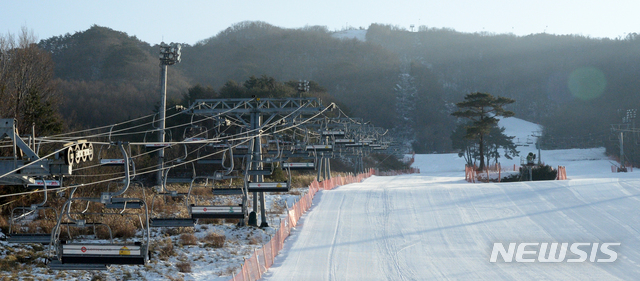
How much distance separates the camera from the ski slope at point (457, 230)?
612 inches

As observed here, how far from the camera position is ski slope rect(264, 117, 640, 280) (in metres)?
15.6

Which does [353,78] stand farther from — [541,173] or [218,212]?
[218,212]

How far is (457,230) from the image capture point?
844 inches

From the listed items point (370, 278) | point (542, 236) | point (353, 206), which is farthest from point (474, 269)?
point (353, 206)

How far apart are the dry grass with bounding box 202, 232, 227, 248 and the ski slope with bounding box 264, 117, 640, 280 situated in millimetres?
2893

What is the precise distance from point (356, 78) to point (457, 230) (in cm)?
13703

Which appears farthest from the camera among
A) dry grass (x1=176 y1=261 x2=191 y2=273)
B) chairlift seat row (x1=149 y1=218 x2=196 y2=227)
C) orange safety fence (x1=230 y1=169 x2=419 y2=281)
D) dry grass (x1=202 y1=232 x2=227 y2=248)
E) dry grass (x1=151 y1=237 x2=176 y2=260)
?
dry grass (x1=202 y1=232 x2=227 y2=248)

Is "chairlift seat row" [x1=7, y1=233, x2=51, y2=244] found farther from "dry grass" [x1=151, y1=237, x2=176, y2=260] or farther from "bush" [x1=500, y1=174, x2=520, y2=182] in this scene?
"bush" [x1=500, y1=174, x2=520, y2=182]

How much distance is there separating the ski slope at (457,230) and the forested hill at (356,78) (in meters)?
54.1

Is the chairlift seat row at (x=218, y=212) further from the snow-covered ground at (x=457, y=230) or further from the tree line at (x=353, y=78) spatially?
the tree line at (x=353, y=78)

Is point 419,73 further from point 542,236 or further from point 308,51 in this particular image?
point 542,236

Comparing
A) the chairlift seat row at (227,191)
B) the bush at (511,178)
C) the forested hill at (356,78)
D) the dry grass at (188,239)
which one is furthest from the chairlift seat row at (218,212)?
the forested hill at (356,78)

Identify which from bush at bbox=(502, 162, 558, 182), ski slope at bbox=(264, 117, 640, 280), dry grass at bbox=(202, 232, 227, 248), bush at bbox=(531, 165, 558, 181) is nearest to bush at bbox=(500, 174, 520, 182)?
bush at bbox=(502, 162, 558, 182)

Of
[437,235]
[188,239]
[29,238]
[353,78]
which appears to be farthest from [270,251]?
[353,78]
